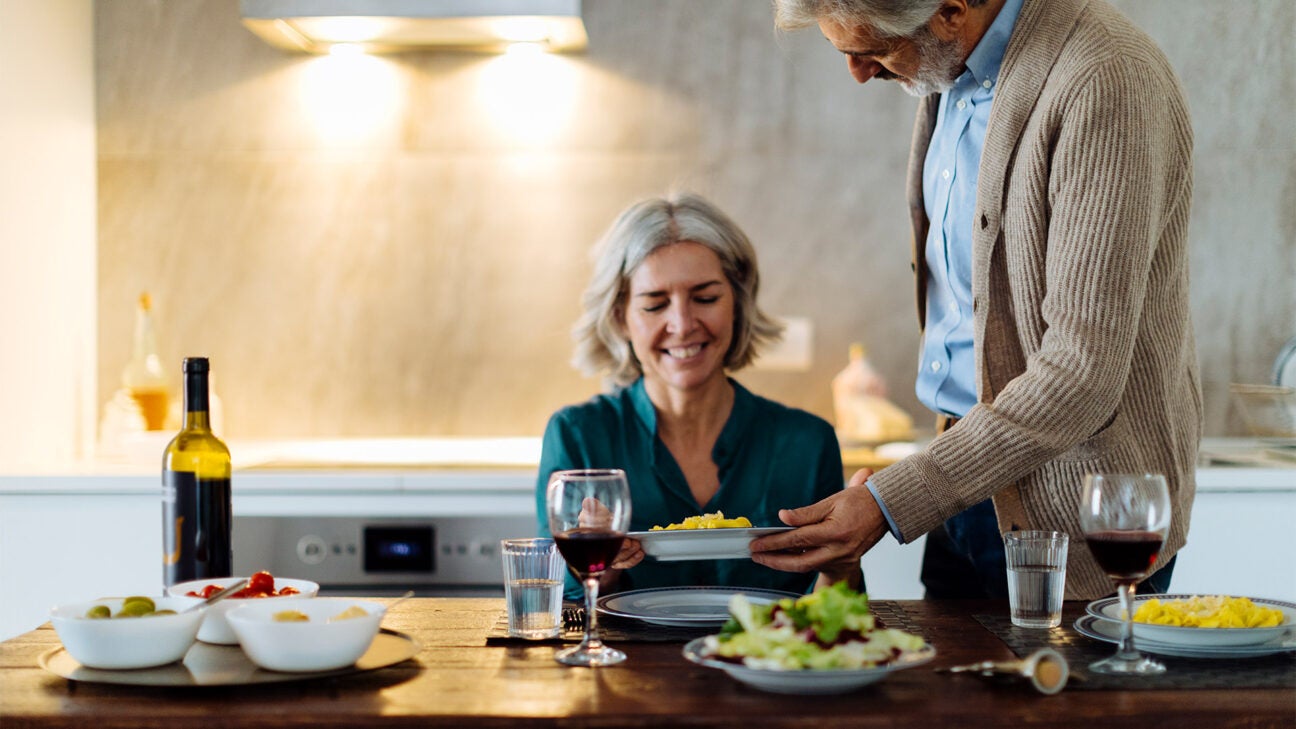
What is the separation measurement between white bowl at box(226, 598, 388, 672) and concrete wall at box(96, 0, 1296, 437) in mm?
1993

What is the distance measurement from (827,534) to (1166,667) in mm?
Result: 430

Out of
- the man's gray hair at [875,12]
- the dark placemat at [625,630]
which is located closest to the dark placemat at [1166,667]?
the dark placemat at [625,630]

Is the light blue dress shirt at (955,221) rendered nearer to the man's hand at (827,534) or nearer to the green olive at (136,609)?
the man's hand at (827,534)

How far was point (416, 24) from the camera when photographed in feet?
9.22

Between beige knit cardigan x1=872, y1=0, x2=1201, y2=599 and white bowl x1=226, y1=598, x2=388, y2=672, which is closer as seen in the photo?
white bowl x1=226, y1=598, x2=388, y2=672

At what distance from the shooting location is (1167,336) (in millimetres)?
1667

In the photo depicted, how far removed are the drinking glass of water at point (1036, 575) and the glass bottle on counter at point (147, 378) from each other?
2235 millimetres

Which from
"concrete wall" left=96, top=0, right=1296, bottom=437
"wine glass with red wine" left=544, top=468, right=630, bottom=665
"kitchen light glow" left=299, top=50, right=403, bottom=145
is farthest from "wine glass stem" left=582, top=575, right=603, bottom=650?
"kitchen light glow" left=299, top=50, right=403, bottom=145

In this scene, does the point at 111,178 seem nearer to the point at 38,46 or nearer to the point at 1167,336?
the point at 38,46

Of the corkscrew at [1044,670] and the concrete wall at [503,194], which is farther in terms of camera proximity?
the concrete wall at [503,194]

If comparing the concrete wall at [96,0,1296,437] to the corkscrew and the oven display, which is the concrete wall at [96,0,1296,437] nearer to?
the oven display

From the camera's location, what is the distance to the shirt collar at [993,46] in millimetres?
1730

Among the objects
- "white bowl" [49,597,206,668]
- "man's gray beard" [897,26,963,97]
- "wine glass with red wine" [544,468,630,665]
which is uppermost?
"man's gray beard" [897,26,963,97]

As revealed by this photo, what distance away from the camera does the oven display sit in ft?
8.31
